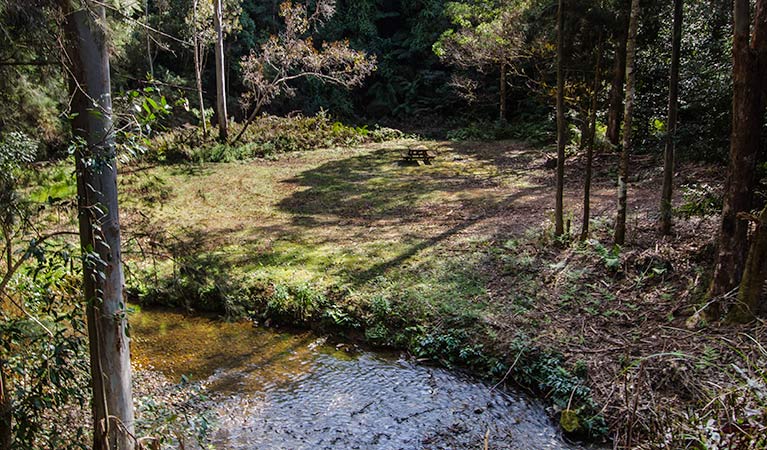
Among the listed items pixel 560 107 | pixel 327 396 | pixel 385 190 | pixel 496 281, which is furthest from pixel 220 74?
pixel 327 396

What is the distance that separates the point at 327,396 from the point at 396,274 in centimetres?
311

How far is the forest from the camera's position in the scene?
12.7 feet

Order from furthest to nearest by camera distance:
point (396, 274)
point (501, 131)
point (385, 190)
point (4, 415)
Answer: point (501, 131) < point (385, 190) < point (396, 274) < point (4, 415)

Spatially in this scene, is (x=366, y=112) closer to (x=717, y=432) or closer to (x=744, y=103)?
(x=744, y=103)

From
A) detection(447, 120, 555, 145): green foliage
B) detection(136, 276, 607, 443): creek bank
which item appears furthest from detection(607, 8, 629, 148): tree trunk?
detection(136, 276, 607, 443): creek bank

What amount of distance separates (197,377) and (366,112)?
23576 mm

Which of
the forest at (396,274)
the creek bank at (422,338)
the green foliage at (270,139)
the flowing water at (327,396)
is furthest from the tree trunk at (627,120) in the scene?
the green foliage at (270,139)

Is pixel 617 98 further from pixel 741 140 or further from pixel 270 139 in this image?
pixel 270 139

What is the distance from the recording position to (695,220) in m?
9.18

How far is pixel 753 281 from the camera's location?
5.88 m

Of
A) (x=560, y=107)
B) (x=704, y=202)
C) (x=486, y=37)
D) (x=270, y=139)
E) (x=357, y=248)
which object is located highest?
(x=486, y=37)

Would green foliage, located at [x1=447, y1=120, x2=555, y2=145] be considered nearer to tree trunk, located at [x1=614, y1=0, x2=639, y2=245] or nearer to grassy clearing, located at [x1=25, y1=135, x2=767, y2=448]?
grassy clearing, located at [x1=25, y1=135, x2=767, y2=448]

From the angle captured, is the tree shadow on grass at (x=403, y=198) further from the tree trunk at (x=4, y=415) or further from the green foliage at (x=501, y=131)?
the tree trunk at (x=4, y=415)

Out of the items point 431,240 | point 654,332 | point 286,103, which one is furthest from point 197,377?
point 286,103
